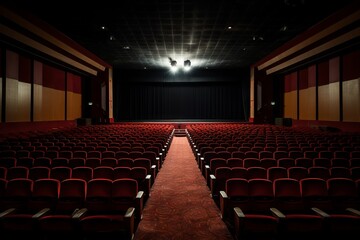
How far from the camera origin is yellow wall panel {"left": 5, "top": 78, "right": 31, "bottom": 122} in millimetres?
10141

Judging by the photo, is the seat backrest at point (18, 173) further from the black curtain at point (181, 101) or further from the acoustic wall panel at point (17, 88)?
the black curtain at point (181, 101)

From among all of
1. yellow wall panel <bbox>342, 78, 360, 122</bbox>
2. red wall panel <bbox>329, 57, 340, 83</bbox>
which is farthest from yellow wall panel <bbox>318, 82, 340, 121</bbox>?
yellow wall panel <bbox>342, 78, 360, 122</bbox>

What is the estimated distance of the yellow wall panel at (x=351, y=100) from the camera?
34.6 feet

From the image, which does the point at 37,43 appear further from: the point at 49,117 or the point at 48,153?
the point at 48,153

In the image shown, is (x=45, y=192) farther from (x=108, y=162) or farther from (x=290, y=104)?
(x=290, y=104)

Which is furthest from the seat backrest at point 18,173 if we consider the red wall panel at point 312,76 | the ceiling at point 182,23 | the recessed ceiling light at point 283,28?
the red wall panel at point 312,76

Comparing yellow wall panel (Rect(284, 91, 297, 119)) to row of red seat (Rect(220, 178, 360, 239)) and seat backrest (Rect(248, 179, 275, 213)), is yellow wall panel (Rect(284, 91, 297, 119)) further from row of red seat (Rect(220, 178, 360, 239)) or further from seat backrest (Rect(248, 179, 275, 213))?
seat backrest (Rect(248, 179, 275, 213))

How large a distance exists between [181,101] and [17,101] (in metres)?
14.7

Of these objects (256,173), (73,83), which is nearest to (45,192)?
(256,173)

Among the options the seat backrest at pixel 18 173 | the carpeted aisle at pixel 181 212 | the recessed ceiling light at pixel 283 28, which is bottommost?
the carpeted aisle at pixel 181 212

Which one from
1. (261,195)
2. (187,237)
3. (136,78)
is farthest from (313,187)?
(136,78)

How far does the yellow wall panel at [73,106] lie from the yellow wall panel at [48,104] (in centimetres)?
66

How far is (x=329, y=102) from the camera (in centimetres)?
1245

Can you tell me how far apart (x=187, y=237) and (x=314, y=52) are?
433 inches
